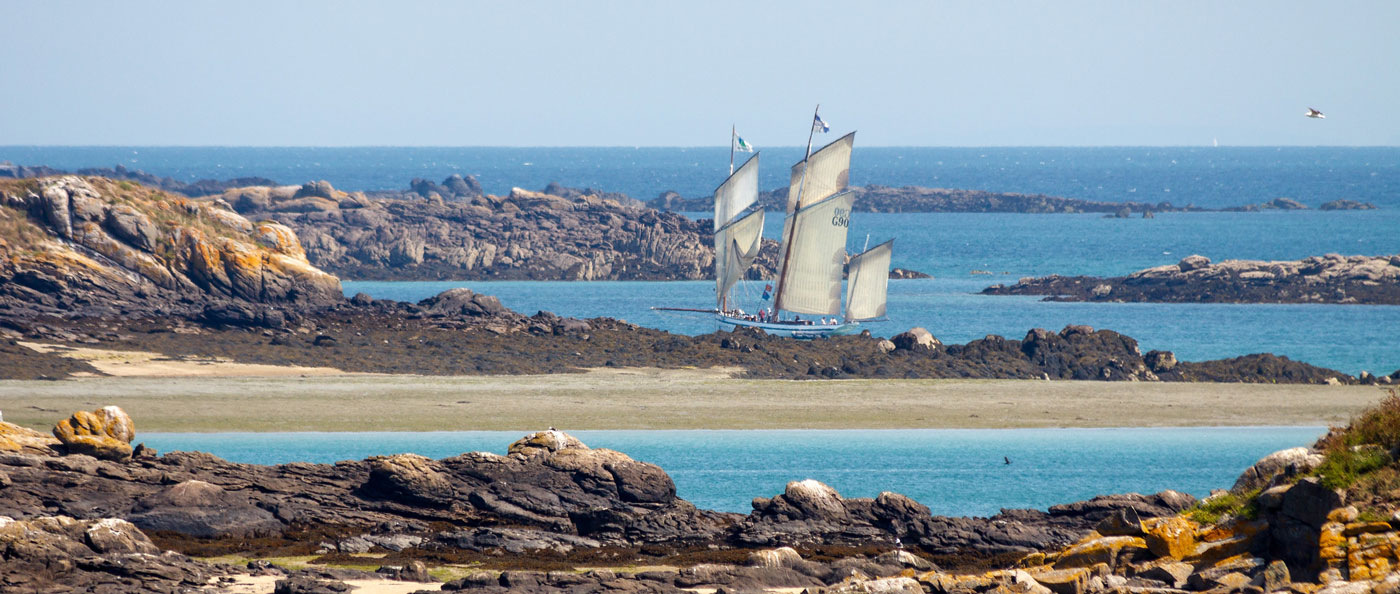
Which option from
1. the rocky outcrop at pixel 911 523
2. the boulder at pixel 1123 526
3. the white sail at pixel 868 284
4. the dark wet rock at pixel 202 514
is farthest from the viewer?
the white sail at pixel 868 284

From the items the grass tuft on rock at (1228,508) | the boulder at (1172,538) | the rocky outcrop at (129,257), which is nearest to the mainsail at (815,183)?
the rocky outcrop at (129,257)

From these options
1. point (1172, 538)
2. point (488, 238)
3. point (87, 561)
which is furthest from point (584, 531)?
point (488, 238)

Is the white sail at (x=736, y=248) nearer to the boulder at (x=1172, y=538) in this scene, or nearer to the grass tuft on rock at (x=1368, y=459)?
the boulder at (x=1172, y=538)

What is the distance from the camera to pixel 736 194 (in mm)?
59219

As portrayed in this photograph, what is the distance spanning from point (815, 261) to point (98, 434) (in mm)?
38167

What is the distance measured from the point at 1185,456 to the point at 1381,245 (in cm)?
7697

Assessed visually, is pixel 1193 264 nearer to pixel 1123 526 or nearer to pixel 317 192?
pixel 317 192

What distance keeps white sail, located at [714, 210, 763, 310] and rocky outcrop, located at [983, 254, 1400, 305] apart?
18057mm

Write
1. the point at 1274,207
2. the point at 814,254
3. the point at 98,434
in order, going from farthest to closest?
the point at 1274,207 < the point at 814,254 < the point at 98,434

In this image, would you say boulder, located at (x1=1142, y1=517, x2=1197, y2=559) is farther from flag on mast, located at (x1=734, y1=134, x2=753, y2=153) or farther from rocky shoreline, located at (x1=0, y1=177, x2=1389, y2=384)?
flag on mast, located at (x1=734, y1=134, x2=753, y2=153)

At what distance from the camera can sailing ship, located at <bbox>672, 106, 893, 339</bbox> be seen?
55.7 meters

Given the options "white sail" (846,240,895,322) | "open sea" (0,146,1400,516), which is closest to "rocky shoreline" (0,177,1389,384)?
"white sail" (846,240,895,322)

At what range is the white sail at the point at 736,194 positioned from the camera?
192 ft

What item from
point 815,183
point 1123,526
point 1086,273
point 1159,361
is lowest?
point 1086,273
